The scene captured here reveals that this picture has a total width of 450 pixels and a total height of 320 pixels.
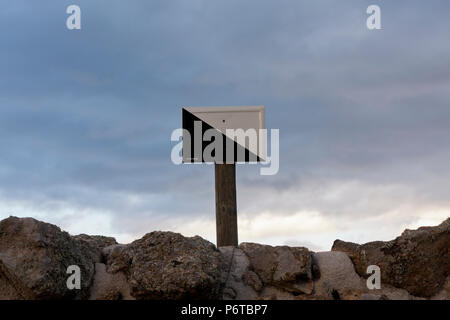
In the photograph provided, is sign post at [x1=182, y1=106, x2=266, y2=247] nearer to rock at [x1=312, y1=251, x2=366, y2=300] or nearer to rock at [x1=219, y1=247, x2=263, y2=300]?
rock at [x1=219, y1=247, x2=263, y2=300]

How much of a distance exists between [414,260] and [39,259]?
14.2 ft

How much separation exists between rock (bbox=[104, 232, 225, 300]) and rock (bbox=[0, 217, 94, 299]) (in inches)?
22.0

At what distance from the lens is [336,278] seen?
6.82 m

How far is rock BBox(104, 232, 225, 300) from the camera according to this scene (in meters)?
6.15

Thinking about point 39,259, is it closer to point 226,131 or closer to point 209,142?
point 209,142

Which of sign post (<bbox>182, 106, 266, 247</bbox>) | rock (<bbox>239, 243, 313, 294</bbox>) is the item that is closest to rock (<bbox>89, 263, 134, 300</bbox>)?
rock (<bbox>239, 243, 313, 294</bbox>)

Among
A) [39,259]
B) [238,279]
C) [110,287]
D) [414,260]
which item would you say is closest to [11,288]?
[39,259]

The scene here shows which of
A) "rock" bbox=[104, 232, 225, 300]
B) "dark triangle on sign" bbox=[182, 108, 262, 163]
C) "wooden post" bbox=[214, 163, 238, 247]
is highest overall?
"dark triangle on sign" bbox=[182, 108, 262, 163]

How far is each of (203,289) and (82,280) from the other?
144cm

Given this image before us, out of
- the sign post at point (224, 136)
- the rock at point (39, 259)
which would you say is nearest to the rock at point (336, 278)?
the sign post at point (224, 136)

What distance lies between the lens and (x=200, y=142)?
792 centimetres
